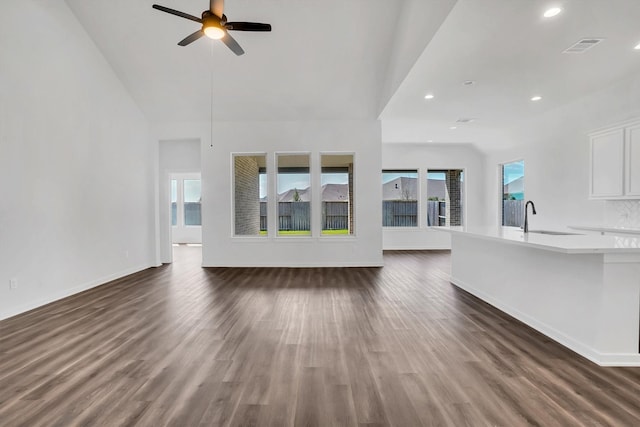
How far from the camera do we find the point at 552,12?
9.71ft

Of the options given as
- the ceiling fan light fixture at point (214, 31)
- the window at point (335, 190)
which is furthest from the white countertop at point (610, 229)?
the ceiling fan light fixture at point (214, 31)

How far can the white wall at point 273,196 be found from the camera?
668 centimetres

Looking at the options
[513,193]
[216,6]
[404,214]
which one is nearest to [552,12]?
[216,6]

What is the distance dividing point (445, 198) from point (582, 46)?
604 cm

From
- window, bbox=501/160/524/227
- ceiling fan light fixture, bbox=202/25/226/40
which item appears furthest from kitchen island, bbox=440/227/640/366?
window, bbox=501/160/524/227

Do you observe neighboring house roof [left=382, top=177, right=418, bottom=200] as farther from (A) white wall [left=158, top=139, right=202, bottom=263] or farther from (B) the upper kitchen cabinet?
(A) white wall [left=158, top=139, right=202, bottom=263]

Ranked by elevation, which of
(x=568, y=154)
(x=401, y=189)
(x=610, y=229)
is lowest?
(x=610, y=229)

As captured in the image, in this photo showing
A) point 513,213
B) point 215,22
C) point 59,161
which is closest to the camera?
point 215,22

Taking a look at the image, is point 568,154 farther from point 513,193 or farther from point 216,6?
point 216,6

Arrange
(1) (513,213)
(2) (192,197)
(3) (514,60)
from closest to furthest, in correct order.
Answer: (3) (514,60) → (1) (513,213) → (2) (192,197)

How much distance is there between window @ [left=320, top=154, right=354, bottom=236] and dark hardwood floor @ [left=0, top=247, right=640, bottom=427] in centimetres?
266

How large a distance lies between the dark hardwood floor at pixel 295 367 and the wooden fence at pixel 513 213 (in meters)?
5.01

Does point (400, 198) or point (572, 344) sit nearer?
point (572, 344)

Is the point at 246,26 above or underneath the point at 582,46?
above
